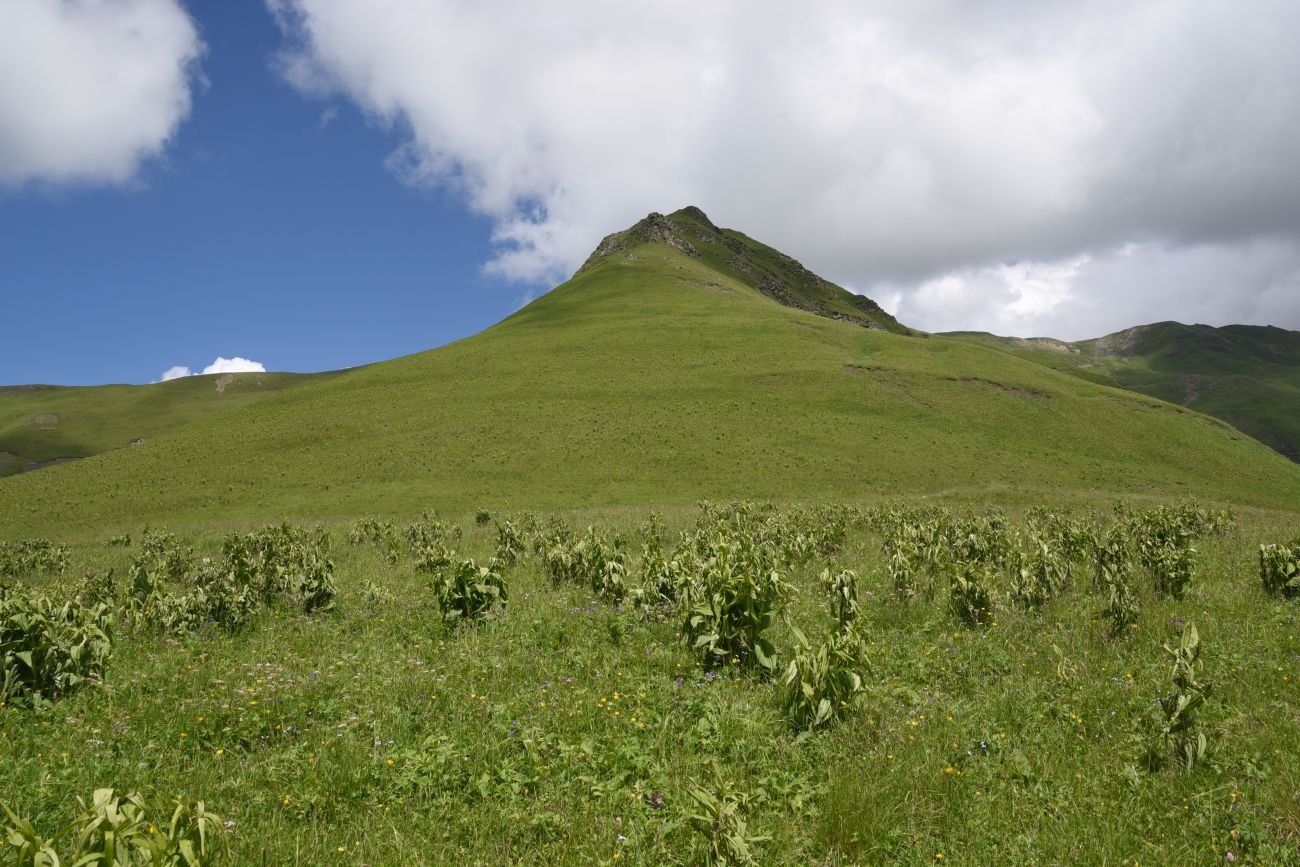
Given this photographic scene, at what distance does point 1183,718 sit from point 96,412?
607 feet

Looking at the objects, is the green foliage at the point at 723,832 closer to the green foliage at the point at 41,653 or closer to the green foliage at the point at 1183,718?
the green foliage at the point at 1183,718

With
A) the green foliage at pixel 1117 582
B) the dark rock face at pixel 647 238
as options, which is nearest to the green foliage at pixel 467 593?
the green foliage at pixel 1117 582

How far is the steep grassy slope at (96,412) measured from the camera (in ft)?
377

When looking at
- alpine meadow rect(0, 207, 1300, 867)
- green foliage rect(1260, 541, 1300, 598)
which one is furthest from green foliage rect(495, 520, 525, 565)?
green foliage rect(1260, 541, 1300, 598)

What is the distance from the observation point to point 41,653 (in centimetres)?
790

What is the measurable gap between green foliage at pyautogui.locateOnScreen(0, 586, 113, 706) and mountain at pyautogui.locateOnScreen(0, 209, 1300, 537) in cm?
3285

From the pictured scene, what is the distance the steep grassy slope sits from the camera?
115 metres

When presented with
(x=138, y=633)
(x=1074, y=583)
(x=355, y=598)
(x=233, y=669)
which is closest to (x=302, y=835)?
(x=233, y=669)

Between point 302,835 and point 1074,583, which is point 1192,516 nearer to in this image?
point 1074,583

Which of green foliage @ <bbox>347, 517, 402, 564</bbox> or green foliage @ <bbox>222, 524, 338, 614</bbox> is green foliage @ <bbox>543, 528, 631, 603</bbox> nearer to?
green foliage @ <bbox>222, 524, 338, 614</bbox>

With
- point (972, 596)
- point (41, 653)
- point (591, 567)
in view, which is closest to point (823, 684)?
point (972, 596)

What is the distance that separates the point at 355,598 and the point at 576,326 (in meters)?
84.5

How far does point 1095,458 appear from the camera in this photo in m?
55.1

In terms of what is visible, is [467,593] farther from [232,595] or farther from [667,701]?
[667,701]
